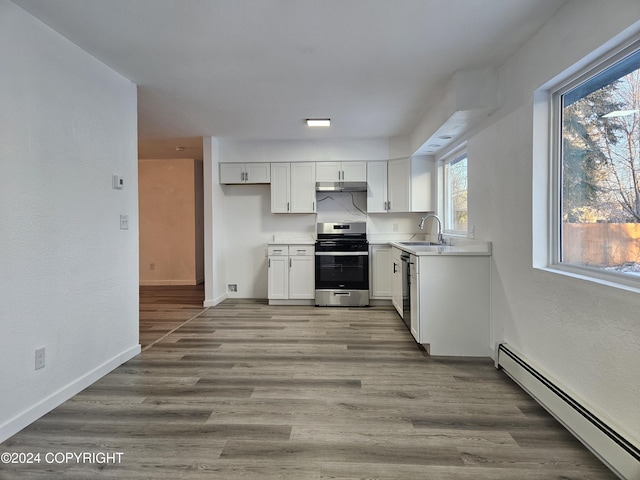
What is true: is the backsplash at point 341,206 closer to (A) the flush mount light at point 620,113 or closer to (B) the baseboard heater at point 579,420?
(B) the baseboard heater at point 579,420

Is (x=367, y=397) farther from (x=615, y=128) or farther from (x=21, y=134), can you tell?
(x=21, y=134)

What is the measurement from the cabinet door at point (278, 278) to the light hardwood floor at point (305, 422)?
1.96m

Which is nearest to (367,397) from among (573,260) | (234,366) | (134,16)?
(234,366)

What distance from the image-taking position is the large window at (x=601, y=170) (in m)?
1.75

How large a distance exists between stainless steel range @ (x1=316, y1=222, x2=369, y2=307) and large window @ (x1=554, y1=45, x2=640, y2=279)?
299 cm

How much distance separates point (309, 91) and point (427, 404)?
2689 mm

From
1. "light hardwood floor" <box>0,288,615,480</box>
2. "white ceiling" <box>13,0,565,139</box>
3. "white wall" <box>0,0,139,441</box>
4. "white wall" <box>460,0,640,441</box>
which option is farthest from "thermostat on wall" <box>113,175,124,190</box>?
"white wall" <box>460,0,640,441</box>

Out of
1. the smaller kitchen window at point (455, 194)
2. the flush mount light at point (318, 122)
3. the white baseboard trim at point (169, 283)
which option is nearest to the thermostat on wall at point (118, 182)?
the flush mount light at point (318, 122)

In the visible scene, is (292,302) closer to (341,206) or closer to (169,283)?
(341,206)

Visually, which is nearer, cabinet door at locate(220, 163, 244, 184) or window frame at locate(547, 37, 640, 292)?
window frame at locate(547, 37, 640, 292)

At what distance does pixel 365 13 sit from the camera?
7.13ft

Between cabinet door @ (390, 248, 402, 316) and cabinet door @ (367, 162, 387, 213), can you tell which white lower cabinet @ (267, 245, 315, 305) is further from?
cabinet door @ (390, 248, 402, 316)

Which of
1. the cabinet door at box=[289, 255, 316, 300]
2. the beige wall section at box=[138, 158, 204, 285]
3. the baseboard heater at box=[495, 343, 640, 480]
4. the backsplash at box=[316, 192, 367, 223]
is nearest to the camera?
the baseboard heater at box=[495, 343, 640, 480]

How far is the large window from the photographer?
1.75 metres
